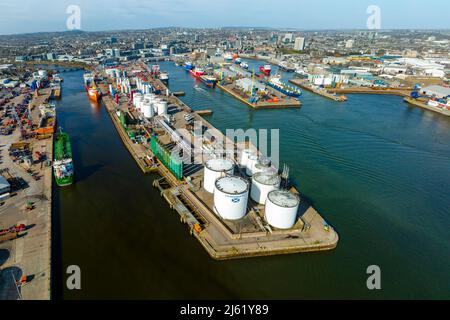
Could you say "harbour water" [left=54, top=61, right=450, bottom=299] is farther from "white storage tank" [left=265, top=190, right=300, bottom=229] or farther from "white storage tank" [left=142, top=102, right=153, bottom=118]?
"white storage tank" [left=142, top=102, right=153, bottom=118]

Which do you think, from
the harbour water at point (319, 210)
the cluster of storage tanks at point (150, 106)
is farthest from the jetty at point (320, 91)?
the cluster of storage tanks at point (150, 106)

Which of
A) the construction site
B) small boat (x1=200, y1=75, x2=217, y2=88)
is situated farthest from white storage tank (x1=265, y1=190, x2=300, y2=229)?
small boat (x1=200, y1=75, x2=217, y2=88)

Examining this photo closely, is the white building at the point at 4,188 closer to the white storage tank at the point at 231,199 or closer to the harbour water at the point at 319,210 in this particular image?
the harbour water at the point at 319,210

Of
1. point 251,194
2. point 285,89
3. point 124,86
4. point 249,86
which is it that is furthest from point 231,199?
point 285,89

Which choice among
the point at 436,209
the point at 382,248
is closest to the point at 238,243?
the point at 382,248

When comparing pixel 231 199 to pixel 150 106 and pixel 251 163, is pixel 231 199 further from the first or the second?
pixel 150 106

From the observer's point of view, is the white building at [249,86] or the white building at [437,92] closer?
the white building at [249,86]
